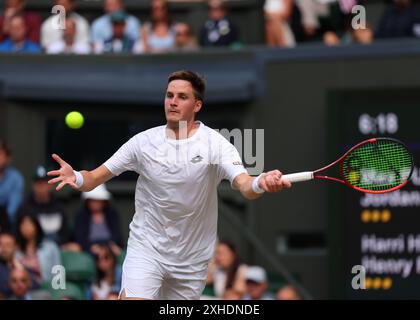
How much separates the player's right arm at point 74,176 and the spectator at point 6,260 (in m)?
3.91

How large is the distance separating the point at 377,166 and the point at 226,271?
4303 millimetres

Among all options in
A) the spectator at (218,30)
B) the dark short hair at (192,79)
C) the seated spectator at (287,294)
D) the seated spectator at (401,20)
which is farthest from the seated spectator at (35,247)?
the dark short hair at (192,79)

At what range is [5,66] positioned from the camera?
13578mm

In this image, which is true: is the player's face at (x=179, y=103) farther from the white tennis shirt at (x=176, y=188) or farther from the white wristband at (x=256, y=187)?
the white wristband at (x=256, y=187)

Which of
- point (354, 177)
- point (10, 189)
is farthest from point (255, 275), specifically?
point (354, 177)

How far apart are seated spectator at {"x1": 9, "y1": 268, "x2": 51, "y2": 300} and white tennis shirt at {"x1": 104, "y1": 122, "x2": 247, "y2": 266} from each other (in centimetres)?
370

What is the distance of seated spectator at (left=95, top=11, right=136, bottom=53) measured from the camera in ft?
44.1

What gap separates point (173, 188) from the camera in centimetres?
759

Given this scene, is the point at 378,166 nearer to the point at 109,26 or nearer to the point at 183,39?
the point at 183,39

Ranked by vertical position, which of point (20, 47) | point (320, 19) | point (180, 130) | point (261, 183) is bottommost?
point (261, 183)

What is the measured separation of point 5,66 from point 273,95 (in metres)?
2.90

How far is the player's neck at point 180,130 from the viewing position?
25.1 ft

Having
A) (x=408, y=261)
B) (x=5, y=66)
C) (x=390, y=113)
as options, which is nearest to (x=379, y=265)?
(x=408, y=261)
